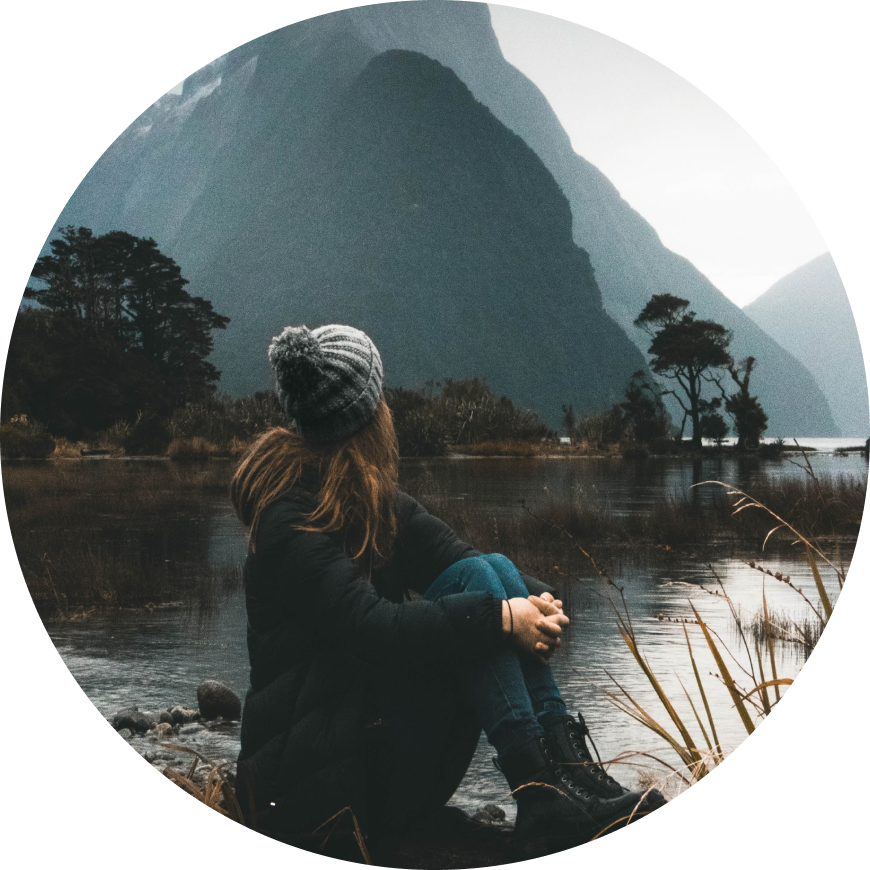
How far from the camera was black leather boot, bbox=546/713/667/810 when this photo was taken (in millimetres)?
1950

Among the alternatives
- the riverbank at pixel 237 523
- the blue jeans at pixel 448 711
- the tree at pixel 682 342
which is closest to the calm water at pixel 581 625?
the riverbank at pixel 237 523

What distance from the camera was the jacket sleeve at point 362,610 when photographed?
179cm

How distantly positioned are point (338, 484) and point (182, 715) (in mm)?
1036

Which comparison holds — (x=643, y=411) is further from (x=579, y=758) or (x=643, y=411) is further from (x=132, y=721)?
(x=132, y=721)

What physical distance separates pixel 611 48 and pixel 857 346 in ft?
4.41

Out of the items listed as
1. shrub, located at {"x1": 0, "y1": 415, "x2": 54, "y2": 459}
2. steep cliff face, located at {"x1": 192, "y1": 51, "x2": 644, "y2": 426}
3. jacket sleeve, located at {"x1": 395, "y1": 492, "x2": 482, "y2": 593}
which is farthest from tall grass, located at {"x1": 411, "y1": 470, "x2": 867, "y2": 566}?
shrub, located at {"x1": 0, "y1": 415, "x2": 54, "y2": 459}

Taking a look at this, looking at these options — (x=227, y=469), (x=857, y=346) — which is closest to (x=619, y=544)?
(x=857, y=346)

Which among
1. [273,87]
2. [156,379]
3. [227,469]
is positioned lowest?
[227,469]

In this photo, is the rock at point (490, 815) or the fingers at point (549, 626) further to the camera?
the rock at point (490, 815)

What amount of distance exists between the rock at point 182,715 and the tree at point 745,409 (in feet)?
6.73

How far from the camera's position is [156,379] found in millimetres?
3000

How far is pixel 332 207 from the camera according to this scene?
9.93ft

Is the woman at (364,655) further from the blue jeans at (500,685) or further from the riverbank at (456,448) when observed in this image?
the riverbank at (456,448)

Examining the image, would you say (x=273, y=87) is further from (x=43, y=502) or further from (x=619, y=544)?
(x=619, y=544)
